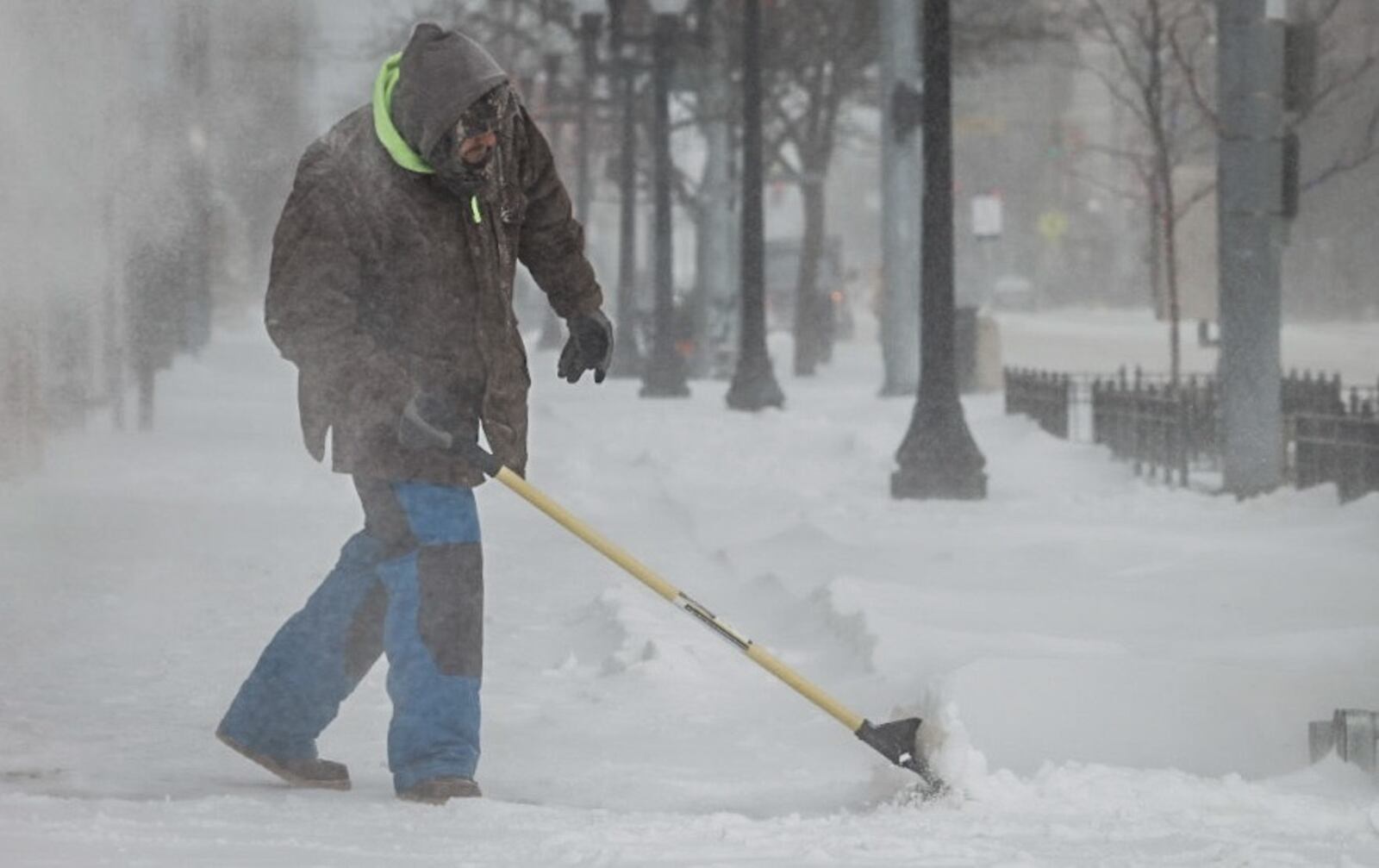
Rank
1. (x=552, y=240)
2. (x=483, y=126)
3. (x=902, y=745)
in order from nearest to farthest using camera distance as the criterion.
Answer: (x=483, y=126), (x=902, y=745), (x=552, y=240)

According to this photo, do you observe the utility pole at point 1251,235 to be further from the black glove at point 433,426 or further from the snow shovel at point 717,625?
the black glove at point 433,426

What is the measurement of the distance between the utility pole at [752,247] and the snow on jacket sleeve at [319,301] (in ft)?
59.3

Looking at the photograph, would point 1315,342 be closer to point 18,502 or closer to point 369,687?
point 18,502

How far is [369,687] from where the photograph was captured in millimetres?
8328

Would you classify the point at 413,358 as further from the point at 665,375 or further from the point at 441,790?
the point at 665,375

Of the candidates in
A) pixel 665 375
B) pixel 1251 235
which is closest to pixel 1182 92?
pixel 665 375

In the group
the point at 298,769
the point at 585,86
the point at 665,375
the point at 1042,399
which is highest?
the point at 585,86

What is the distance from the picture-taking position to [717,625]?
6.40 metres

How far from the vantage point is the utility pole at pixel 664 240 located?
27.4m

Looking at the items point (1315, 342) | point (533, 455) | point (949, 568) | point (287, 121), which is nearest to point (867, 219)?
point (1315, 342)

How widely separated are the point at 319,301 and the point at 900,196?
20.6 meters

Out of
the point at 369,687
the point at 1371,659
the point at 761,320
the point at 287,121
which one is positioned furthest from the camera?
the point at 287,121

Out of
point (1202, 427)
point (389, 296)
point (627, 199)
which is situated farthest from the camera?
point (627, 199)

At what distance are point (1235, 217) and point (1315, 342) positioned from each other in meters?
28.3
